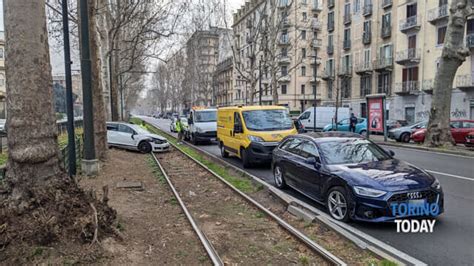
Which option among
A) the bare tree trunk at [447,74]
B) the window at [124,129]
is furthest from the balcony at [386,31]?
the window at [124,129]

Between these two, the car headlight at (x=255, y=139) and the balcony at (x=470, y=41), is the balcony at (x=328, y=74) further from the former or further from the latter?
the car headlight at (x=255, y=139)

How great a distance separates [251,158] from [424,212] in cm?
667

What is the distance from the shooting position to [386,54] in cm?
4328

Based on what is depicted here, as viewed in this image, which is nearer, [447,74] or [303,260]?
[303,260]

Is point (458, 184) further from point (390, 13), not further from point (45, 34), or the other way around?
point (390, 13)

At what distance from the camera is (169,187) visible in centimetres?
941

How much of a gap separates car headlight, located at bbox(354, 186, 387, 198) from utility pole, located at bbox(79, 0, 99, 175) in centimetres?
755

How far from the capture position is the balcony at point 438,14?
3434 centimetres

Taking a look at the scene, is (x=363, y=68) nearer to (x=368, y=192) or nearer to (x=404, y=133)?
(x=404, y=133)

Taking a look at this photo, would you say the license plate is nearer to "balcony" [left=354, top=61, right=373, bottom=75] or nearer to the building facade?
the building facade

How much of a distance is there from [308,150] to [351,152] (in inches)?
35.2

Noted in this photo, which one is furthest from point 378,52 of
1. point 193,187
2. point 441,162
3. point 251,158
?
point 193,187

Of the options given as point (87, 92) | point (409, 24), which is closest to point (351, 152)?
point (87, 92)

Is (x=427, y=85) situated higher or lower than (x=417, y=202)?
higher
